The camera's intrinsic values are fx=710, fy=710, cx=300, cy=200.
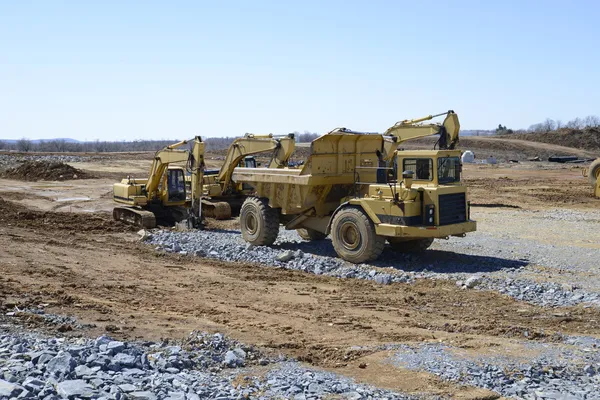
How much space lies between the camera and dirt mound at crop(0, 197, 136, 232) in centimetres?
2030

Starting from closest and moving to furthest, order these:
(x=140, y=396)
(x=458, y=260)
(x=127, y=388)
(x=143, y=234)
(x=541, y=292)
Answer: (x=140, y=396) < (x=127, y=388) < (x=541, y=292) < (x=458, y=260) < (x=143, y=234)

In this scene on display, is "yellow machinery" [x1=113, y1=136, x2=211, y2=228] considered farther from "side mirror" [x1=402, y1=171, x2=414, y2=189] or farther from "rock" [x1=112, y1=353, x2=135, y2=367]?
"rock" [x1=112, y1=353, x2=135, y2=367]

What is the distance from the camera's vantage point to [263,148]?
16953 millimetres

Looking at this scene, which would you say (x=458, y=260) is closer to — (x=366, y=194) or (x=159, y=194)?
(x=366, y=194)

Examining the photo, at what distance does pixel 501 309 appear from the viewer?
1106 cm

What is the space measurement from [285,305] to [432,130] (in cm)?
696

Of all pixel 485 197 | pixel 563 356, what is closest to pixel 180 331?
pixel 563 356

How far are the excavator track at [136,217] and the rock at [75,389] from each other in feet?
44.6

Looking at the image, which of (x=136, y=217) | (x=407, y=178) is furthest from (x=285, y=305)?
(x=136, y=217)

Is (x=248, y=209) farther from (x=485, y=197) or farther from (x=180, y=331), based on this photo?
(x=485, y=197)

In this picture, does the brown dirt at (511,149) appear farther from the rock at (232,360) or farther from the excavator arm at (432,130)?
the rock at (232,360)

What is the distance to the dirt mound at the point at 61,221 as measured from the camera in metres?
20.3

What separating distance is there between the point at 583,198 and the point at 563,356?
71.2 feet


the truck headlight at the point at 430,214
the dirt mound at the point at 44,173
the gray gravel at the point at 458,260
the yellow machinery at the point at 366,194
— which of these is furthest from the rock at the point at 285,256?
the dirt mound at the point at 44,173
